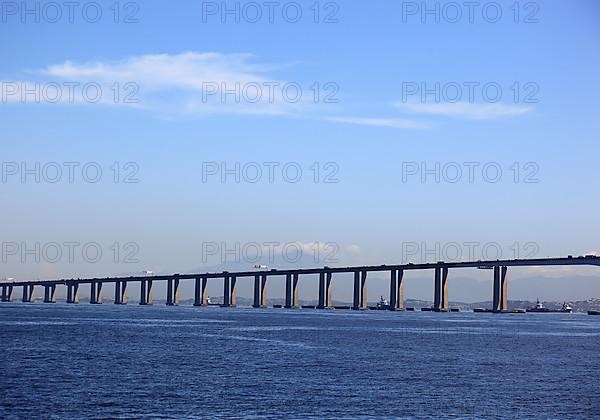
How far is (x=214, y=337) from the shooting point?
9838 centimetres

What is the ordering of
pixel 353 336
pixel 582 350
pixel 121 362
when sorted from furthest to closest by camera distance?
1. pixel 353 336
2. pixel 582 350
3. pixel 121 362

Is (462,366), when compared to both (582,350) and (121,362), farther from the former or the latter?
(582,350)

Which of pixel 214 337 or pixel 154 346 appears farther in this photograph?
pixel 214 337

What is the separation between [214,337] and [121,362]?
35.3m

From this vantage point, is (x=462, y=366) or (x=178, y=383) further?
(x=462, y=366)

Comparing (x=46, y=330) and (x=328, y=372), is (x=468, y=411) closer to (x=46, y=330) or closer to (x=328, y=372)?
(x=328, y=372)

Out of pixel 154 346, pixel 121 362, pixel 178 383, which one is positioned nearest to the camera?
pixel 178 383

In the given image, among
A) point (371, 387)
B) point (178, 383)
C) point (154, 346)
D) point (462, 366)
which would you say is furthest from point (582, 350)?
point (178, 383)

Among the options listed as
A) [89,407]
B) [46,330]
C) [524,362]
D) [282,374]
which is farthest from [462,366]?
[46,330]

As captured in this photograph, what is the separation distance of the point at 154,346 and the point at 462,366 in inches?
1013

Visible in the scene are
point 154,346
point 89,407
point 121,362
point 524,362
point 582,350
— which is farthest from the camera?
point 582,350

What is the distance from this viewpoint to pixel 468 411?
144 feet

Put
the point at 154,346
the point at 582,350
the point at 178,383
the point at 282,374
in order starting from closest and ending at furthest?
the point at 178,383 < the point at 282,374 < the point at 154,346 < the point at 582,350

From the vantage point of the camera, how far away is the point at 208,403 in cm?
4428
